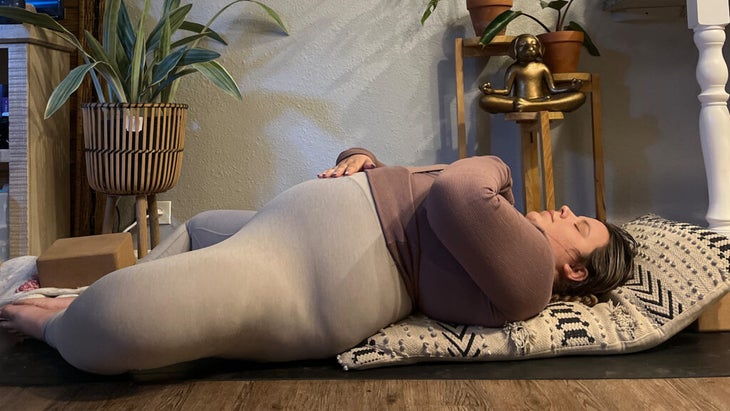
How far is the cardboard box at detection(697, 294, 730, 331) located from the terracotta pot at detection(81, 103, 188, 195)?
1.72 metres

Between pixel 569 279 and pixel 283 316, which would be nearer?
pixel 283 316

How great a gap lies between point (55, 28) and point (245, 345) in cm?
158

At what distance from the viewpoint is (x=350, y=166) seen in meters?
1.62

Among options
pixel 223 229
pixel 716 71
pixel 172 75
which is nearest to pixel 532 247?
pixel 223 229

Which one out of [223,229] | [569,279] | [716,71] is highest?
[716,71]

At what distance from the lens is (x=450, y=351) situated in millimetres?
1412

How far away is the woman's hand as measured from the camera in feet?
5.15

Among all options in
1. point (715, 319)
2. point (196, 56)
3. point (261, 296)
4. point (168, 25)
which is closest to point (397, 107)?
point (196, 56)

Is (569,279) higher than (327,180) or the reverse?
the reverse

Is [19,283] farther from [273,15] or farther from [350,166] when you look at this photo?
[273,15]

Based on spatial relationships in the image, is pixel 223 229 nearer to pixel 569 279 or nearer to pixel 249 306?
pixel 249 306

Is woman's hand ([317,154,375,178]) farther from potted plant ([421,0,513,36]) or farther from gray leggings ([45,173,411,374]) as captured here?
potted plant ([421,0,513,36])

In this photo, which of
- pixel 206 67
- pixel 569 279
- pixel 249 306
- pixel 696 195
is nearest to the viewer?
pixel 249 306

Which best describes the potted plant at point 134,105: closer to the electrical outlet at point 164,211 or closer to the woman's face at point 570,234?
the electrical outlet at point 164,211
